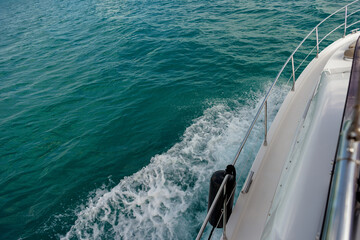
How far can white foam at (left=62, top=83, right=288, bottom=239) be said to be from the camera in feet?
12.6

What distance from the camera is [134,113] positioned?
6684 mm

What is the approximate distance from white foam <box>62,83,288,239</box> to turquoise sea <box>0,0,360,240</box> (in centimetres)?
2

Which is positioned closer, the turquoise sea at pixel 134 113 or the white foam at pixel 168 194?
the white foam at pixel 168 194

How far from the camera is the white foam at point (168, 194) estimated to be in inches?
Answer: 152

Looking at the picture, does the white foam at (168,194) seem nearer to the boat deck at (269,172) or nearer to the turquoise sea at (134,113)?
the turquoise sea at (134,113)

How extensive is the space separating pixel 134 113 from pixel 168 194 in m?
3.02

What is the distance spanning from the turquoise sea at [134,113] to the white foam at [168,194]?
0.02 metres

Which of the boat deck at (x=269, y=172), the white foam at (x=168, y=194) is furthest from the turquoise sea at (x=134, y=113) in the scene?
the boat deck at (x=269, y=172)

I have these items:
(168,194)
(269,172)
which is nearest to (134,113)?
(168,194)

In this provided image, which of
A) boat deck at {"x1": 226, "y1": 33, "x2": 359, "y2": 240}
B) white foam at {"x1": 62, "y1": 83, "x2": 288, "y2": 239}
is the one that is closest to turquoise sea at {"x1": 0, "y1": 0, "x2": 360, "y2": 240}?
white foam at {"x1": 62, "y1": 83, "x2": 288, "y2": 239}

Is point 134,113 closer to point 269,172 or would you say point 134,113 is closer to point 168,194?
point 168,194

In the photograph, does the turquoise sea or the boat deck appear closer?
the boat deck

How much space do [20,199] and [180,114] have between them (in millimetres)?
3954

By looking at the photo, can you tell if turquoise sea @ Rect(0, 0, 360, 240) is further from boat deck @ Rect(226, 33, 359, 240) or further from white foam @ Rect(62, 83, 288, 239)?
boat deck @ Rect(226, 33, 359, 240)
